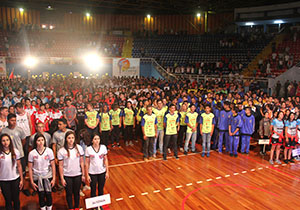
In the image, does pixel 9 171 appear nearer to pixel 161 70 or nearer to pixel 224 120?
pixel 224 120

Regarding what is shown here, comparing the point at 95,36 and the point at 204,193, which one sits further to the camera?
the point at 95,36

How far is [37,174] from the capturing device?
4.16 meters

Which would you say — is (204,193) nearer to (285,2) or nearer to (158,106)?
(158,106)

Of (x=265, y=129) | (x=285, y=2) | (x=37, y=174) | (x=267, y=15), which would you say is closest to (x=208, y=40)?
(x=267, y=15)

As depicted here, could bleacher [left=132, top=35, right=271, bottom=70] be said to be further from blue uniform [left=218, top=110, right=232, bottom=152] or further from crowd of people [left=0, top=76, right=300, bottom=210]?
blue uniform [left=218, top=110, right=232, bottom=152]

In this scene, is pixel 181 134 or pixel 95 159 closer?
pixel 95 159

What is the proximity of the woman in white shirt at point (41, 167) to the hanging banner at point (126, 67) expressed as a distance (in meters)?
16.4

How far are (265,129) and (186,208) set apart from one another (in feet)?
14.0

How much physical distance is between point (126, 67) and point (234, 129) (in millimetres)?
14383

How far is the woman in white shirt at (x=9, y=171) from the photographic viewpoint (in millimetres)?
4047

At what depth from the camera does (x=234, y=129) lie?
756 cm

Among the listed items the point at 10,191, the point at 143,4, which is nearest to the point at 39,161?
the point at 10,191

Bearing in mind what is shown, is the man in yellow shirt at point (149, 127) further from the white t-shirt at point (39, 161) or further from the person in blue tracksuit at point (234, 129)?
the white t-shirt at point (39, 161)

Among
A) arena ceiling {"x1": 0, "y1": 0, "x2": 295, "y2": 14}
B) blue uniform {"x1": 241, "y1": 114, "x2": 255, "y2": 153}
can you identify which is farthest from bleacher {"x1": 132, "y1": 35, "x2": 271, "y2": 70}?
blue uniform {"x1": 241, "y1": 114, "x2": 255, "y2": 153}
